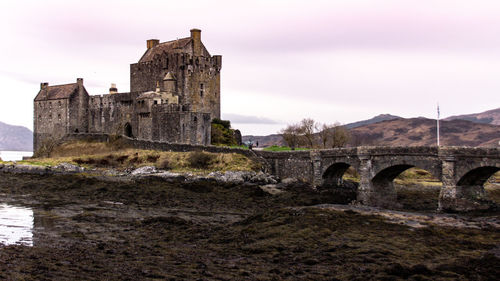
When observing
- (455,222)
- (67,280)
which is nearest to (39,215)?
(67,280)

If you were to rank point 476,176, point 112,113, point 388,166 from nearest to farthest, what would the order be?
point 476,176 < point 388,166 < point 112,113

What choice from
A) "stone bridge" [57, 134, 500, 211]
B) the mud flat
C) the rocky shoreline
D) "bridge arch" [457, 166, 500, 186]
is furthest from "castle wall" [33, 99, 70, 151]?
"bridge arch" [457, 166, 500, 186]

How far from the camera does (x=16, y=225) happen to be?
73.9 ft

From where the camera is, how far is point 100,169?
48.3 metres

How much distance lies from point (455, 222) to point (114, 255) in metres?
16.0

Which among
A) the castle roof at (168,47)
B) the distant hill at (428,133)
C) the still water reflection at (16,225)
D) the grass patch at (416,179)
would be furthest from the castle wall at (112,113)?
the distant hill at (428,133)

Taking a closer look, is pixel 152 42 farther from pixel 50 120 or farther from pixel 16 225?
pixel 16 225

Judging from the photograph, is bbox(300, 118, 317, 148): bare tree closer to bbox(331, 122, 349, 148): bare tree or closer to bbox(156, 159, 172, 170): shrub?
bbox(331, 122, 349, 148): bare tree

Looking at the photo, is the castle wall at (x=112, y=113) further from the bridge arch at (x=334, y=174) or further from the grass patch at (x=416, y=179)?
the grass patch at (x=416, y=179)

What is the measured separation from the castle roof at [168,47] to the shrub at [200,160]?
74.3 feet

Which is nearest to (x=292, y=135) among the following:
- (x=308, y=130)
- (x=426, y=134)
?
(x=308, y=130)

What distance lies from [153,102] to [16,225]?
124 feet

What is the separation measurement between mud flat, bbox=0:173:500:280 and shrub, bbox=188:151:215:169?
1220 cm

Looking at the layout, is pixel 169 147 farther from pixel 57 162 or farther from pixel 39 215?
pixel 39 215
